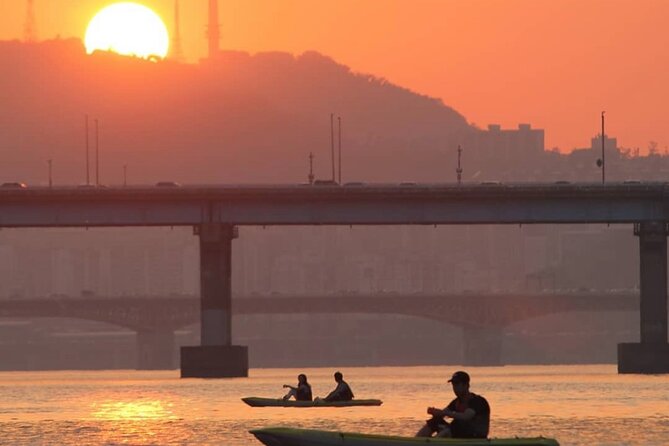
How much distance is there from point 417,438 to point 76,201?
9633cm

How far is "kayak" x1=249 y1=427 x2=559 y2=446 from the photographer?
7206cm

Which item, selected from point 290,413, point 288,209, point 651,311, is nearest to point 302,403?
point 290,413

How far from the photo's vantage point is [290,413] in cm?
11394

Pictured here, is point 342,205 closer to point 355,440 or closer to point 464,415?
point 355,440

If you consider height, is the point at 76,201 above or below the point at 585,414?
above

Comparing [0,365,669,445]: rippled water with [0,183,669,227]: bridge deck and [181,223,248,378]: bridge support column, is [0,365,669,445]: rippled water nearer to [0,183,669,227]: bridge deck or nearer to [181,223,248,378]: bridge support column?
[181,223,248,378]: bridge support column

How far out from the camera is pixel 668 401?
4889 inches

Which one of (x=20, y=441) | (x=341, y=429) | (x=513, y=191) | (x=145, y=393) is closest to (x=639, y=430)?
(x=341, y=429)

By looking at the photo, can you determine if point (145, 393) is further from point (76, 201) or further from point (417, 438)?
point (417, 438)

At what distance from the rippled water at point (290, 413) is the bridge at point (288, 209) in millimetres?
10355

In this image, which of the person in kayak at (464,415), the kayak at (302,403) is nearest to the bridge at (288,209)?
the kayak at (302,403)

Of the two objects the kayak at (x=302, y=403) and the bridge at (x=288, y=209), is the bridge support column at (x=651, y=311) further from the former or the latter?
the kayak at (x=302, y=403)

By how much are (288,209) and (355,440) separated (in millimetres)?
92250

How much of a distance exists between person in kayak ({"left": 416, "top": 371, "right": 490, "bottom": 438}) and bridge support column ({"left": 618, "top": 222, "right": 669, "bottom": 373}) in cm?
10008
